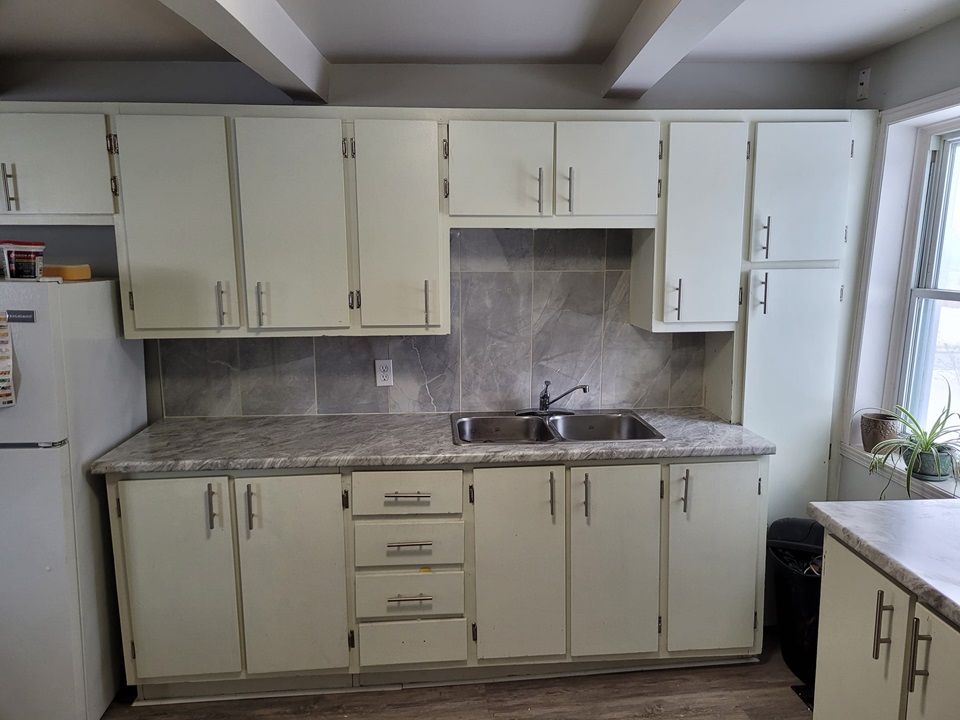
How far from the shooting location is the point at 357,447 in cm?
237

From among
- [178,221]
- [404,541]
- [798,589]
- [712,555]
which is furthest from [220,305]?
[798,589]

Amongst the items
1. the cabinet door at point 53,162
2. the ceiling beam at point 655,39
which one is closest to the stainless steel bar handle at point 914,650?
the ceiling beam at point 655,39

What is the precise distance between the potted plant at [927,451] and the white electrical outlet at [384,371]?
2022 millimetres

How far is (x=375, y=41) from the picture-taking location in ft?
7.70

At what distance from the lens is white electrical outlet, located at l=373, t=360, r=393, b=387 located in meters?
2.82

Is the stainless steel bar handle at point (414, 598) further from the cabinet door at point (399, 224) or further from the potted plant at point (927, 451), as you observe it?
the potted plant at point (927, 451)

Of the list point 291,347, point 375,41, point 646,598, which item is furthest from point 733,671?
point 375,41

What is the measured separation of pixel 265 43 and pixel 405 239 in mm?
825

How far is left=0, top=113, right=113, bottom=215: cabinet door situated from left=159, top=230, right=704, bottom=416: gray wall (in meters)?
0.71

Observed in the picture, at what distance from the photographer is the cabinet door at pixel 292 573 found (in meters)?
2.28

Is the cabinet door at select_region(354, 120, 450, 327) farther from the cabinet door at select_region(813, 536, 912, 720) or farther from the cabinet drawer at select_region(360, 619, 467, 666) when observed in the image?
the cabinet door at select_region(813, 536, 912, 720)

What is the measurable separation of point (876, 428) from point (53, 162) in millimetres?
3407

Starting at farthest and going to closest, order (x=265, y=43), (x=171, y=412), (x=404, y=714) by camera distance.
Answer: (x=171, y=412)
(x=404, y=714)
(x=265, y=43)

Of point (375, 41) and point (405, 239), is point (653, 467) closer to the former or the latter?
point (405, 239)
